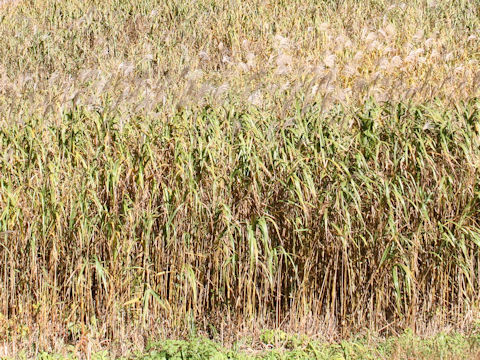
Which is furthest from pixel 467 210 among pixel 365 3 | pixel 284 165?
pixel 365 3

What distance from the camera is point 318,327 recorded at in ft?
13.8

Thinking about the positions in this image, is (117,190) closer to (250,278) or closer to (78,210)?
(78,210)

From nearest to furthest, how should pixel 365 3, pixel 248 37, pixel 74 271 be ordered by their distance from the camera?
pixel 74 271 → pixel 248 37 → pixel 365 3

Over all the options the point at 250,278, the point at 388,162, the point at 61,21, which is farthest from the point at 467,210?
the point at 61,21

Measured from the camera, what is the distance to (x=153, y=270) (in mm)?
4188

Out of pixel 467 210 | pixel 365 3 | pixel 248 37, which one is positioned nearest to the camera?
pixel 467 210

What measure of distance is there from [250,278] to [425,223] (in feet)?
3.94

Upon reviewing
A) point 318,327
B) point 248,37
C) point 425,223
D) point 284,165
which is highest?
point 248,37

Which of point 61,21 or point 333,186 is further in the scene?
point 61,21

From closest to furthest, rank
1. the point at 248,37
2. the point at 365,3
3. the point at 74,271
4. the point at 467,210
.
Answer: the point at 74,271 → the point at 467,210 → the point at 248,37 → the point at 365,3

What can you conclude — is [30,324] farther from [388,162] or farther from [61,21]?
[61,21]

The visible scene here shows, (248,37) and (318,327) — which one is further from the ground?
(248,37)

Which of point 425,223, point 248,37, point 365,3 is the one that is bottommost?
point 425,223

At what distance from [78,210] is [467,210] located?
249 centimetres
